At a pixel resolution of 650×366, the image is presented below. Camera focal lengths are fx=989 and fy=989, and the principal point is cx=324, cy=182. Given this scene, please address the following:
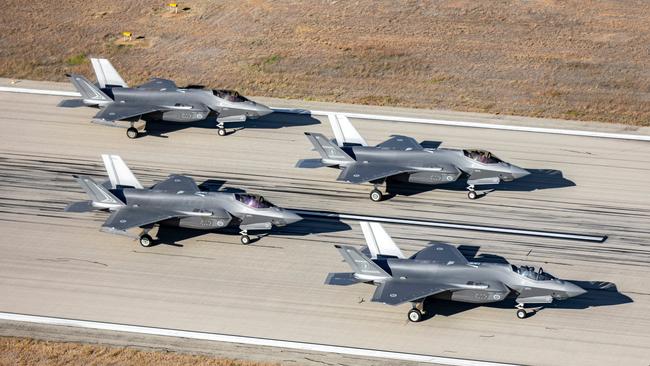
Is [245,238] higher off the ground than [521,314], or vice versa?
[245,238]

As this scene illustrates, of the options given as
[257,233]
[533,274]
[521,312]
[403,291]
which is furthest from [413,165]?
[521,312]

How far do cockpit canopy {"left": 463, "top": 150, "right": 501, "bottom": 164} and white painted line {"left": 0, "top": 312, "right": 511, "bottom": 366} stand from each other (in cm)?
1328

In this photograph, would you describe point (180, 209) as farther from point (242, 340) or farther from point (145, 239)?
point (242, 340)

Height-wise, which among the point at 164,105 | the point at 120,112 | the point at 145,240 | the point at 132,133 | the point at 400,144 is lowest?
the point at 145,240

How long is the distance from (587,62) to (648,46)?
497cm

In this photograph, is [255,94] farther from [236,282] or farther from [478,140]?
[236,282]

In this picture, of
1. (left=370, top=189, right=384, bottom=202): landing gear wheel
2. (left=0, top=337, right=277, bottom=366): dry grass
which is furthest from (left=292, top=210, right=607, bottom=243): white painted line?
(left=0, top=337, right=277, bottom=366): dry grass

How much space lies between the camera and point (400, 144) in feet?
160

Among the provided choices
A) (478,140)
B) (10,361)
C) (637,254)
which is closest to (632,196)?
(637,254)

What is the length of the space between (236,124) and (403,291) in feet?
66.4

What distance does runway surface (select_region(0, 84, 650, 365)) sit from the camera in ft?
125

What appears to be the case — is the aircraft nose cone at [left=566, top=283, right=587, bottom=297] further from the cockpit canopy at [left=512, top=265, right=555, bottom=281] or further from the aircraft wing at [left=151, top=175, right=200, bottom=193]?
the aircraft wing at [left=151, top=175, right=200, bottom=193]

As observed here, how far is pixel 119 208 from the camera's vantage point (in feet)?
142

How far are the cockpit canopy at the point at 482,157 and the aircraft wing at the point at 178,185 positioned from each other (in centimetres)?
1309
